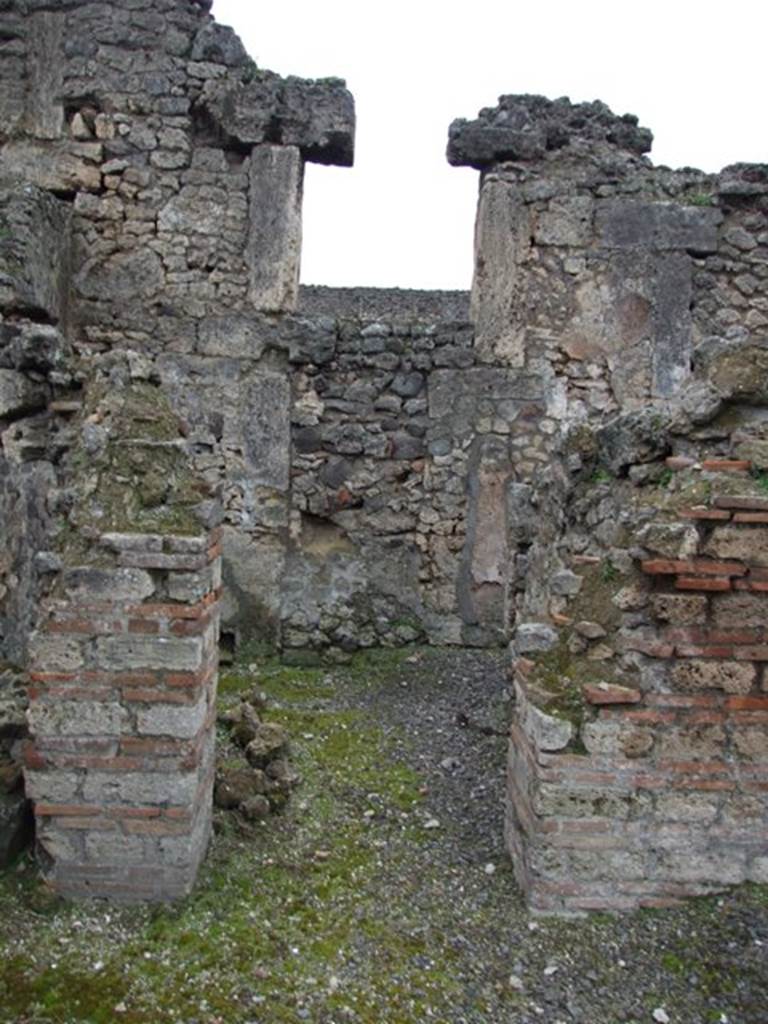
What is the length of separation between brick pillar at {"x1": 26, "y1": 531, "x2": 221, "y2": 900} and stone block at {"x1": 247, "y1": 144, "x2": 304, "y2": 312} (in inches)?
174

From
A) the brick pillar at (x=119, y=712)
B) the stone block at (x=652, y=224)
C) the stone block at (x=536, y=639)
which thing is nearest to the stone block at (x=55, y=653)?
the brick pillar at (x=119, y=712)

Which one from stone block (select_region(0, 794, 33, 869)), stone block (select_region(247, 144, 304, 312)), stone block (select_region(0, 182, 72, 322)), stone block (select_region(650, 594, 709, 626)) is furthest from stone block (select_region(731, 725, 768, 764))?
stone block (select_region(0, 182, 72, 322))

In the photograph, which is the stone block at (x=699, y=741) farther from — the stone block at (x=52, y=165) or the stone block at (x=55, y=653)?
the stone block at (x=52, y=165)

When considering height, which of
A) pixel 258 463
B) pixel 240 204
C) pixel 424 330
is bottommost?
pixel 258 463

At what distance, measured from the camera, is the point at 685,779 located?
335cm

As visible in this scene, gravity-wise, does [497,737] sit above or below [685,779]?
below

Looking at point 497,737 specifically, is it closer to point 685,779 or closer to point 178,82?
point 685,779

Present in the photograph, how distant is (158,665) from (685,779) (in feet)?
7.27

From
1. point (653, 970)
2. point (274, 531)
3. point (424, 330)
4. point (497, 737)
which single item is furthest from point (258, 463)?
point (653, 970)

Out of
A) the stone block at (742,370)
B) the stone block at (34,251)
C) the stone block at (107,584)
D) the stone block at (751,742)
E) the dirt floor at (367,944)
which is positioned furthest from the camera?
the stone block at (34,251)

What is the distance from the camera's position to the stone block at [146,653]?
3.29m

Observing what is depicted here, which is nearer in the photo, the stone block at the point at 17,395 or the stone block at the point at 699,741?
the stone block at the point at 699,741

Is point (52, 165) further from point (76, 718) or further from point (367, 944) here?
point (367, 944)

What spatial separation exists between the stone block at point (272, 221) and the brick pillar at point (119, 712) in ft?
14.5
